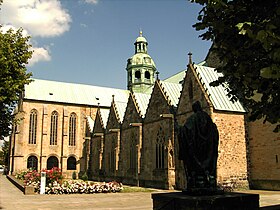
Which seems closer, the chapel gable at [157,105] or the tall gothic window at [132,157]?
the chapel gable at [157,105]

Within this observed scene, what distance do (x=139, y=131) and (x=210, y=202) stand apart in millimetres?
24730

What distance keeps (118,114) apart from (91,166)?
38.5 ft

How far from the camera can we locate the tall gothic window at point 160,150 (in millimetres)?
27812

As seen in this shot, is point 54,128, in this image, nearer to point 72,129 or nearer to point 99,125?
point 72,129

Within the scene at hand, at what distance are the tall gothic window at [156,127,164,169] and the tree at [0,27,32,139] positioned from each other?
1505 centimetres

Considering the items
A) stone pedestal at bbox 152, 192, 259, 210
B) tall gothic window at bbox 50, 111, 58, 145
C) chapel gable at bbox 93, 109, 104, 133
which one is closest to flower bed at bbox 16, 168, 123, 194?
stone pedestal at bbox 152, 192, 259, 210

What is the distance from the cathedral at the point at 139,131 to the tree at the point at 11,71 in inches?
91.0

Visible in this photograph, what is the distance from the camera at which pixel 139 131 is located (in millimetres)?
31438

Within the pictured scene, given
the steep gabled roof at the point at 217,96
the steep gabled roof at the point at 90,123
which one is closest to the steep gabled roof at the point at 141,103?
the steep gabled roof at the point at 217,96

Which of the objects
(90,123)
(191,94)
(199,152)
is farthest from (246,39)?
(90,123)

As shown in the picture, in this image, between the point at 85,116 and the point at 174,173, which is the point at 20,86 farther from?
the point at 85,116

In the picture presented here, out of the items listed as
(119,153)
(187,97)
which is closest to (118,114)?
(119,153)

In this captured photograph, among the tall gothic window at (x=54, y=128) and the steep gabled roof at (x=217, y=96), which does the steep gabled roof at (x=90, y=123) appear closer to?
the tall gothic window at (x=54, y=128)

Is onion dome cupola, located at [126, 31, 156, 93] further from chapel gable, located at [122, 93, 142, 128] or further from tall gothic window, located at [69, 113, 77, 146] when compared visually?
chapel gable, located at [122, 93, 142, 128]
